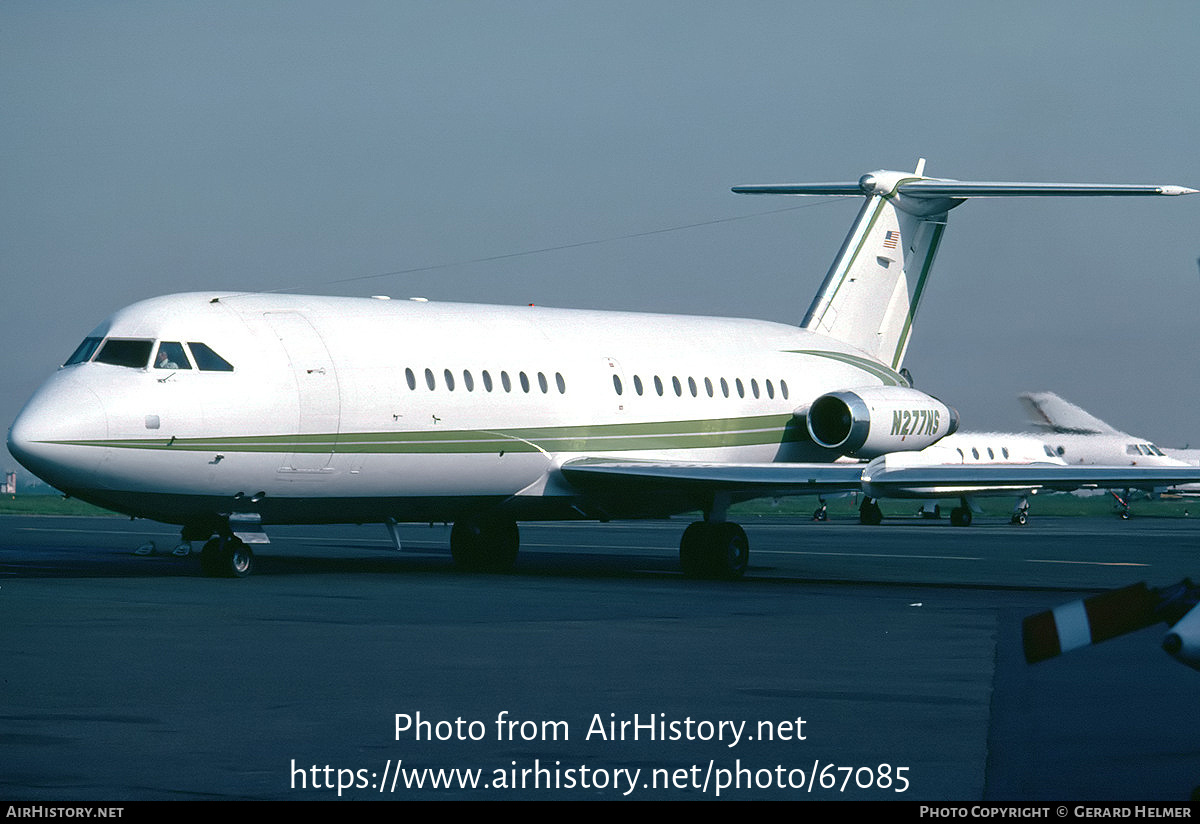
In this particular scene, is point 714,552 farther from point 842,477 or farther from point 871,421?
point 871,421

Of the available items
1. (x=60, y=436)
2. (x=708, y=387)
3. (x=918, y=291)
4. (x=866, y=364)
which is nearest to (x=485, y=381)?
(x=708, y=387)

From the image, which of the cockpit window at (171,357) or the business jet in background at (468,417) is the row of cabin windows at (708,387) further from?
the cockpit window at (171,357)

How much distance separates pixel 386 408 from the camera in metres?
22.6

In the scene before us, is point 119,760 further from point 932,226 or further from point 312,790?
point 932,226

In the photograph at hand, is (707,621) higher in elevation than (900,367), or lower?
lower

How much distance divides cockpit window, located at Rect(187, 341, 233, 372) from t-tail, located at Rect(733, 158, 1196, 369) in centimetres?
1285

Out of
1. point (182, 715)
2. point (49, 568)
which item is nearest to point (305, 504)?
point (49, 568)

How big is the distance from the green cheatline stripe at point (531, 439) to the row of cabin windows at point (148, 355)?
39.5 inches

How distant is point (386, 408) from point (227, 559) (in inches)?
110

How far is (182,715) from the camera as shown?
32.2ft

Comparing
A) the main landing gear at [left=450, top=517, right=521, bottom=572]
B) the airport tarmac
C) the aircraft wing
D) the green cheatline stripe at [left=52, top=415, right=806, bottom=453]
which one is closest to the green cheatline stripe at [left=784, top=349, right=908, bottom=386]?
the green cheatline stripe at [left=52, top=415, right=806, bottom=453]

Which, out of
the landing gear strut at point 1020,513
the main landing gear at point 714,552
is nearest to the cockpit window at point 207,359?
the main landing gear at point 714,552

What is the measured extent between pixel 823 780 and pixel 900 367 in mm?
Answer: 24921

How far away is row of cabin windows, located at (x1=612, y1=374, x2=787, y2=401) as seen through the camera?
85.9ft
